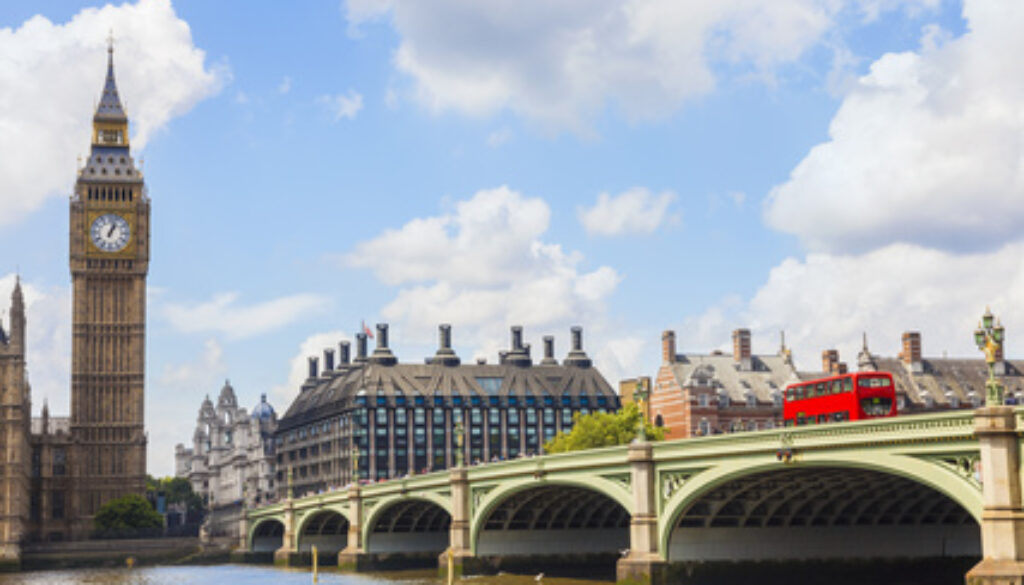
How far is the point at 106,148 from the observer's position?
181 meters

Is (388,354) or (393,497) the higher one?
(388,354)

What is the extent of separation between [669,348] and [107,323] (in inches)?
2938

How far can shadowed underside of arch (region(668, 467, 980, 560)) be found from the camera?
64875 millimetres

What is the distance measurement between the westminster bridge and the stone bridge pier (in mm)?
46

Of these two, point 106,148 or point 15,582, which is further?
point 106,148

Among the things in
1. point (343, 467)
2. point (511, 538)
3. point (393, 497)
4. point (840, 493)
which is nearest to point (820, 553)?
point (840, 493)

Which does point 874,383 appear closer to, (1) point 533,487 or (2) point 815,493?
(2) point 815,493

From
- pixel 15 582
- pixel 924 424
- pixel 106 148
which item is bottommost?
pixel 15 582

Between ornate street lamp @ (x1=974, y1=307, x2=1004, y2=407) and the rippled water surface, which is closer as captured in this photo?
ornate street lamp @ (x1=974, y1=307, x2=1004, y2=407)

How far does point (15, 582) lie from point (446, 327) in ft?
295

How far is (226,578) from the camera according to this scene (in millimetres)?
107875

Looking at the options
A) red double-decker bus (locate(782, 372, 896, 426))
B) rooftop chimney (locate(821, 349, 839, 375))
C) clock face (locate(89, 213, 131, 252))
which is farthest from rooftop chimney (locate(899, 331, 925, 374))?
clock face (locate(89, 213, 131, 252))

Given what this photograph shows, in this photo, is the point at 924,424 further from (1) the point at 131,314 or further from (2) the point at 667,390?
(1) the point at 131,314

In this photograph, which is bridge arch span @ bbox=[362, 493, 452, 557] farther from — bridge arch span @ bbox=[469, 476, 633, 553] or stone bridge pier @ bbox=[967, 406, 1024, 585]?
stone bridge pier @ bbox=[967, 406, 1024, 585]
